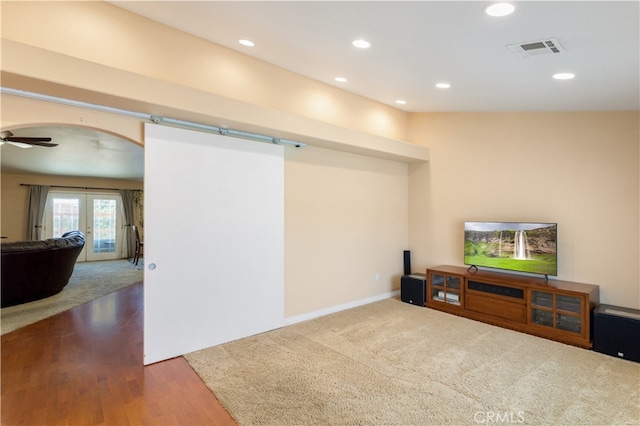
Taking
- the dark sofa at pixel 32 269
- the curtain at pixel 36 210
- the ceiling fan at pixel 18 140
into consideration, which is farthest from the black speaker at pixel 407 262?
the curtain at pixel 36 210

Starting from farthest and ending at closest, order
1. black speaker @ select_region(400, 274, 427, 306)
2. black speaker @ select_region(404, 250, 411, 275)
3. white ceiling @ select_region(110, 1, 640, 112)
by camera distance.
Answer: black speaker @ select_region(404, 250, 411, 275) < black speaker @ select_region(400, 274, 427, 306) < white ceiling @ select_region(110, 1, 640, 112)

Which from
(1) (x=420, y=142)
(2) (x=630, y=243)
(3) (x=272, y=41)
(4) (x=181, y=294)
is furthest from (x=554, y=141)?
(4) (x=181, y=294)

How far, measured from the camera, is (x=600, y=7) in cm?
194

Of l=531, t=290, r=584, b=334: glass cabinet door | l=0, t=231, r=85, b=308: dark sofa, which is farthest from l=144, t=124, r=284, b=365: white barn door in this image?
l=0, t=231, r=85, b=308: dark sofa

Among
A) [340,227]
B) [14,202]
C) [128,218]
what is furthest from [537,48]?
[14,202]

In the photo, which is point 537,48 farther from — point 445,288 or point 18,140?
point 18,140

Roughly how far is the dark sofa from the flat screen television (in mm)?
6782

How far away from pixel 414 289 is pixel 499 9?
3926mm

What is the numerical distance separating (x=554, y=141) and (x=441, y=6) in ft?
10.5

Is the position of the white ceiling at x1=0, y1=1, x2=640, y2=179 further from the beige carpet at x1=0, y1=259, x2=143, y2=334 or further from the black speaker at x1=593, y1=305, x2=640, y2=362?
the beige carpet at x1=0, y1=259, x2=143, y2=334

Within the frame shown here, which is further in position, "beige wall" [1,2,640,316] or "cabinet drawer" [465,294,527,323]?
"cabinet drawer" [465,294,527,323]

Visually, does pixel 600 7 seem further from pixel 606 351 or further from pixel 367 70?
pixel 606 351

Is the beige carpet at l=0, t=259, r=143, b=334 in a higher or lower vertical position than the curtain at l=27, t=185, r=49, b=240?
lower

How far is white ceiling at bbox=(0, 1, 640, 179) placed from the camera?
2176 mm
